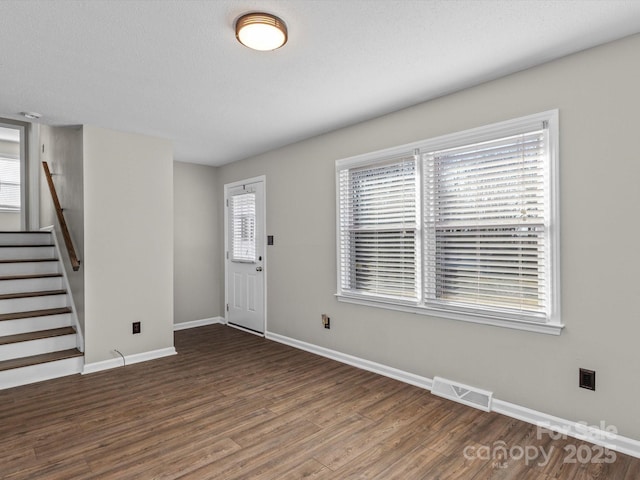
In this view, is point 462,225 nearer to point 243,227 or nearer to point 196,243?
point 243,227

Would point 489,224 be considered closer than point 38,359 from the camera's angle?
Yes

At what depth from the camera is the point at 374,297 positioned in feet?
11.5

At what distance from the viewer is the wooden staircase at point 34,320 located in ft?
10.9

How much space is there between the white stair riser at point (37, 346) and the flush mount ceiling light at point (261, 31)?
335cm

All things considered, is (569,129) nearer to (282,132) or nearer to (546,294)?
(546,294)

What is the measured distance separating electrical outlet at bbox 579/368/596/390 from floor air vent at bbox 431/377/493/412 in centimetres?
60

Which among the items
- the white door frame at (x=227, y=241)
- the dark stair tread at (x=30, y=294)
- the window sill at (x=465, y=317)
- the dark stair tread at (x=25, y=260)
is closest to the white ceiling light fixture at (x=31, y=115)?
the dark stair tread at (x=25, y=260)

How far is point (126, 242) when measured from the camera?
386 centimetres

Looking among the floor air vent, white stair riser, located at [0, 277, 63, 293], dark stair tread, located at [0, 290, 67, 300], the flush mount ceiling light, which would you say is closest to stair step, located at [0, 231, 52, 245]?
white stair riser, located at [0, 277, 63, 293]

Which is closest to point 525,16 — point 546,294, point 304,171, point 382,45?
point 382,45

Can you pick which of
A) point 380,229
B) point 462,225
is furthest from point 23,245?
point 462,225

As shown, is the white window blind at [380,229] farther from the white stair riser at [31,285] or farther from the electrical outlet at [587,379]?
the white stair riser at [31,285]

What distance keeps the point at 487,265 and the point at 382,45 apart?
1.69 m

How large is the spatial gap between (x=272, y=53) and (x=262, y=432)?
2.43 m
